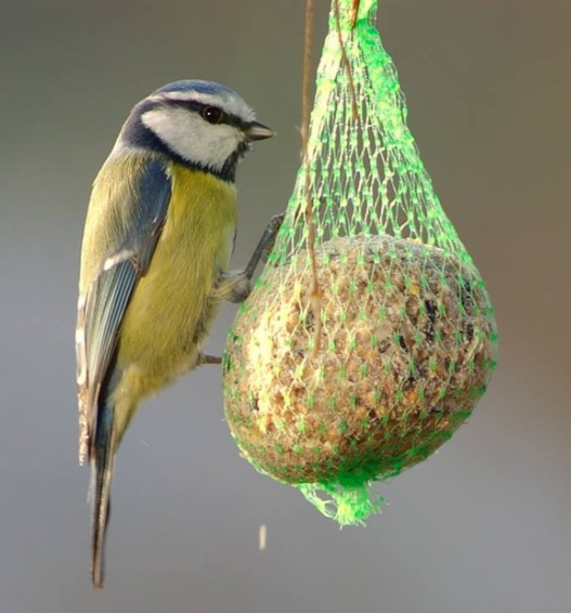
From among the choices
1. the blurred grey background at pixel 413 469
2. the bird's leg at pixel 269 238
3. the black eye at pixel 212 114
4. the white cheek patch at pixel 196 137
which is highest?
the black eye at pixel 212 114

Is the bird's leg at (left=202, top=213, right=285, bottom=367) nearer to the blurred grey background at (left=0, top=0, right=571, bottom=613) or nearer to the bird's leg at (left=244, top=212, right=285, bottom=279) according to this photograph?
the bird's leg at (left=244, top=212, right=285, bottom=279)

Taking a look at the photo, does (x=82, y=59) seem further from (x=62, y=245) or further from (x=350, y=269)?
(x=350, y=269)

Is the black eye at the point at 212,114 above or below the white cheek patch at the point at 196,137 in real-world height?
above

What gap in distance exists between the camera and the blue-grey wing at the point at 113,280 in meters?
2.32

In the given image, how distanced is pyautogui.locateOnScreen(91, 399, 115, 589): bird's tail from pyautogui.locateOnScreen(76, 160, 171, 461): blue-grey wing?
0.09 ft

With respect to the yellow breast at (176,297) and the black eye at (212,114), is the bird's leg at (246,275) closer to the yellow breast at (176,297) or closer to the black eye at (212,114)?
the yellow breast at (176,297)

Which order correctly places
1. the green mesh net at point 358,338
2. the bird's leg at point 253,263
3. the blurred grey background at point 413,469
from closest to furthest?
the green mesh net at point 358,338 < the bird's leg at point 253,263 < the blurred grey background at point 413,469

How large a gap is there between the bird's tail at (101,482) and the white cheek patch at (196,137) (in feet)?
1.78

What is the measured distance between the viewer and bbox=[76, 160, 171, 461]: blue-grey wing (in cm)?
232

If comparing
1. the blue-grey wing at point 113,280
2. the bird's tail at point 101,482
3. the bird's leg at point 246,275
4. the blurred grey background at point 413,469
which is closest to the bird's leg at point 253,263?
the bird's leg at point 246,275

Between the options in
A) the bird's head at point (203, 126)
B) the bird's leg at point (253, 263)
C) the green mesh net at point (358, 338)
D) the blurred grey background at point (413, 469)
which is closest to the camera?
the green mesh net at point (358, 338)

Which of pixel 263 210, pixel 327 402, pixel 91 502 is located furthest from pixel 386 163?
pixel 263 210

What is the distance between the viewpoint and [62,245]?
3.96m

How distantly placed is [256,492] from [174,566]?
0.35 m
